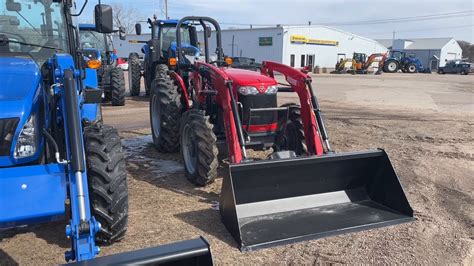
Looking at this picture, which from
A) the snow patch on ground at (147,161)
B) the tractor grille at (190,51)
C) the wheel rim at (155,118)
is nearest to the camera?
the snow patch on ground at (147,161)

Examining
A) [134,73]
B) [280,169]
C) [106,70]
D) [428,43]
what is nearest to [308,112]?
[280,169]

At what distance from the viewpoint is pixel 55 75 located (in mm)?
3453

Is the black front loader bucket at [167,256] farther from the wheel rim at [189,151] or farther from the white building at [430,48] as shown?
the white building at [430,48]

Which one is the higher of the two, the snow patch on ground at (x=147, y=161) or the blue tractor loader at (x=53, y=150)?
the blue tractor loader at (x=53, y=150)

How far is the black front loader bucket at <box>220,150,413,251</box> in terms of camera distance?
13.0 ft

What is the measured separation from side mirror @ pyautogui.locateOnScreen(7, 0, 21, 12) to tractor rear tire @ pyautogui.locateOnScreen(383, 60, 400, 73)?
1683 inches

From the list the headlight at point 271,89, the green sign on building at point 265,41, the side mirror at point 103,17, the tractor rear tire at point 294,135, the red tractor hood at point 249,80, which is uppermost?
the green sign on building at point 265,41

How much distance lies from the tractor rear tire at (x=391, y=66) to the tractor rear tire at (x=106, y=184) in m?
43.0

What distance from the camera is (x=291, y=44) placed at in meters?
45.2

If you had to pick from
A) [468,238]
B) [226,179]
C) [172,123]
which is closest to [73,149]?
[226,179]

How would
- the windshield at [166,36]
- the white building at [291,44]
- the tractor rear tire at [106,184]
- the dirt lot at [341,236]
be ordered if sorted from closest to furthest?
the tractor rear tire at [106,184]
the dirt lot at [341,236]
the windshield at [166,36]
the white building at [291,44]

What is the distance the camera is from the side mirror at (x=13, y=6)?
401cm

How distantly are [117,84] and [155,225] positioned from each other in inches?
342

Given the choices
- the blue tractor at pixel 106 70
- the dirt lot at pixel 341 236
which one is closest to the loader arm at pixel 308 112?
the dirt lot at pixel 341 236
